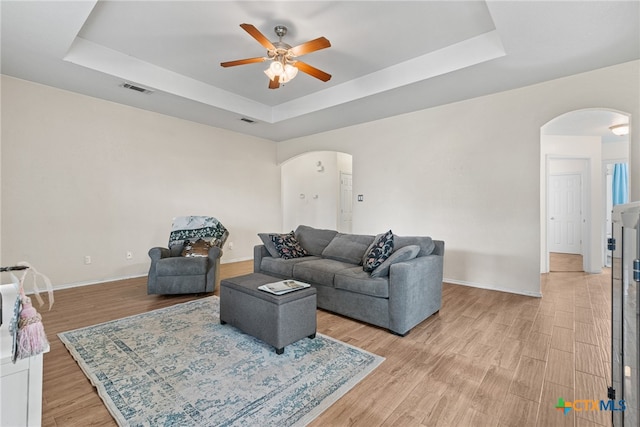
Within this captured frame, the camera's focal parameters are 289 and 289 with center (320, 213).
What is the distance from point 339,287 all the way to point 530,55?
10.3ft

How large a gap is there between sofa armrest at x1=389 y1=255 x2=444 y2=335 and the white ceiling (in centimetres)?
228

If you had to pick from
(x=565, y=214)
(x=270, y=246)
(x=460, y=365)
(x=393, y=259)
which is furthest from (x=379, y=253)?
(x=565, y=214)

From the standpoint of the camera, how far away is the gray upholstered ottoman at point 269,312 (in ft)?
7.42

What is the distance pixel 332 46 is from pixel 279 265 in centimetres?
267

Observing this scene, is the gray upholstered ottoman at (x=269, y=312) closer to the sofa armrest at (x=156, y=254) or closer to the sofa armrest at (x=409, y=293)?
the sofa armrest at (x=409, y=293)

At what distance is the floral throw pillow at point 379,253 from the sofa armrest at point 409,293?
0.25 meters

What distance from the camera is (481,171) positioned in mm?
4176

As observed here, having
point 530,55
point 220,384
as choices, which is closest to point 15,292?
point 220,384

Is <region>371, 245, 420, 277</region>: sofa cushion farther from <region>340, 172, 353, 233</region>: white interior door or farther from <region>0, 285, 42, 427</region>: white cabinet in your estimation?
<region>340, 172, 353, 233</region>: white interior door

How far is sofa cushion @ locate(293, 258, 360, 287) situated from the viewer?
3.14 meters

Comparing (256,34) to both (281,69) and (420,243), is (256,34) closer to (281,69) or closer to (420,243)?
(281,69)

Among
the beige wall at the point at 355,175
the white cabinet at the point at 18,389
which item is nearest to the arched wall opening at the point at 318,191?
the beige wall at the point at 355,175

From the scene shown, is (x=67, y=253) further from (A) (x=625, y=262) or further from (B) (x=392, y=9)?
(A) (x=625, y=262)

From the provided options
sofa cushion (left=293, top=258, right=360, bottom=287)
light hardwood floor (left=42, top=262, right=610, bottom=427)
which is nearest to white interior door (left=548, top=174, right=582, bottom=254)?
light hardwood floor (left=42, top=262, right=610, bottom=427)
